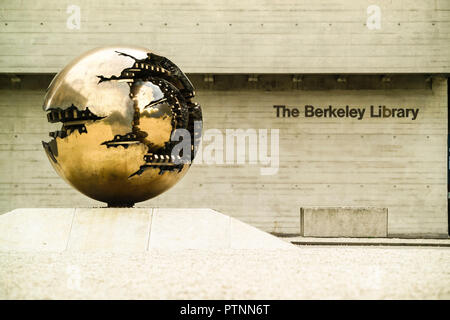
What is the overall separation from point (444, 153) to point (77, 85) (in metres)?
14.3

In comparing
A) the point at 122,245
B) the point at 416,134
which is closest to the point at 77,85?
the point at 122,245

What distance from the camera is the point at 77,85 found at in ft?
26.5

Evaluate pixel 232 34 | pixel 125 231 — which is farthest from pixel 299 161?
pixel 125 231

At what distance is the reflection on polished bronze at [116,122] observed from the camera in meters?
7.92

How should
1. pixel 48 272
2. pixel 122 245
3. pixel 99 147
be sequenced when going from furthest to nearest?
pixel 122 245 < pixel 99 147 < pixel 48 272

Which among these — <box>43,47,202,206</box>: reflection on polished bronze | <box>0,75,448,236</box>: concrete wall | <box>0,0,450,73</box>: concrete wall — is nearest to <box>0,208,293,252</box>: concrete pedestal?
<box>43,47,202,206</box>: reflection on polished bronze

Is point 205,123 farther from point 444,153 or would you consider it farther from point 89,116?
point 89,116

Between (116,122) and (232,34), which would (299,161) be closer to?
(232,34)

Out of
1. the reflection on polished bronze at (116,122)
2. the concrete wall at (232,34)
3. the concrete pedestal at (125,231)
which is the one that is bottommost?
the concrete pedestal at (125,231)

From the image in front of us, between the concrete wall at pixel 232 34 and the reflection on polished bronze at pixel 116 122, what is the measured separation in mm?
10100

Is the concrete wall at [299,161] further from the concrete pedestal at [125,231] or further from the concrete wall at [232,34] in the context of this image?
the concrete pedestal at [125,231]

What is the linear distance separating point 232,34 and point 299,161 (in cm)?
479

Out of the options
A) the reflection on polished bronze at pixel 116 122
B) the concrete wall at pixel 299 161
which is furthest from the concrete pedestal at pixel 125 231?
the concrete wall at pixel 299 161

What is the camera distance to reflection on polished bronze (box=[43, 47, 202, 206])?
792 cm
